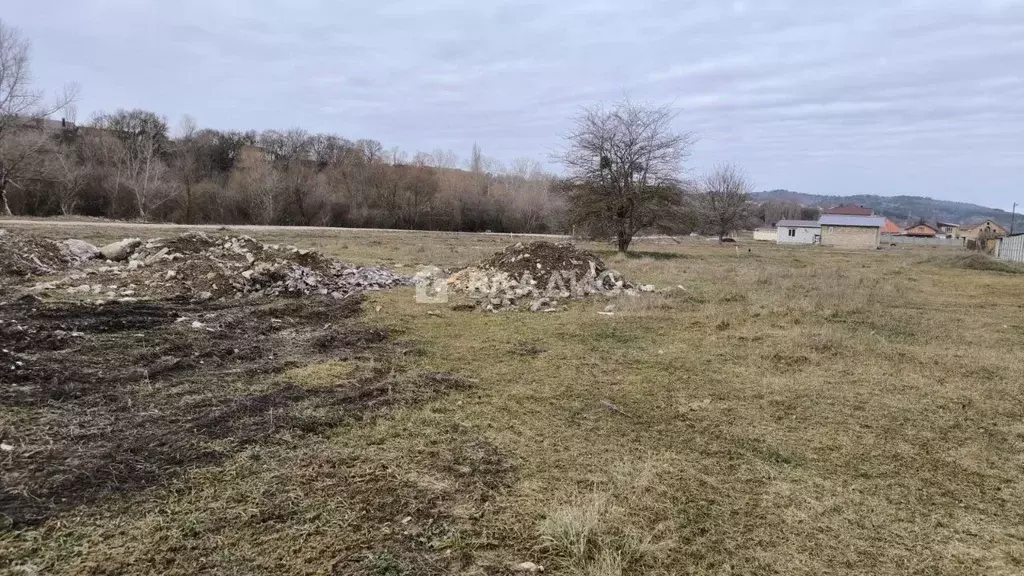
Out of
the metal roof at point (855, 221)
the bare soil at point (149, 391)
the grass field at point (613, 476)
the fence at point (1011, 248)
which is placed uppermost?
the metal roof at point (855, 221)

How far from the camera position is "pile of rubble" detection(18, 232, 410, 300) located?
33.0 ft

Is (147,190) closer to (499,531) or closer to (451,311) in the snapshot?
(451,311)

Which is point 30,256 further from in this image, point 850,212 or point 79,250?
point 850,212

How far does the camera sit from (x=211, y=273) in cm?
1072

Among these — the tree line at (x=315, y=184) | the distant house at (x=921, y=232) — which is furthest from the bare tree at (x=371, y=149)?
the distant house at (x=921, y=232)

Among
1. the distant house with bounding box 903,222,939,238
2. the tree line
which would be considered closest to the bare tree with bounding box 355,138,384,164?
the tree line

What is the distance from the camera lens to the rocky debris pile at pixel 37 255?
1064 centimetres

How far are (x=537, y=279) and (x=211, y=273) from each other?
6886 mm

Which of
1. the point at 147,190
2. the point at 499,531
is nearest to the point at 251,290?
the point at 499,531

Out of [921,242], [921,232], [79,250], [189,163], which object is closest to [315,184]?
[189,163]

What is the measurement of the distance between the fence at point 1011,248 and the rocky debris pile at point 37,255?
41.5 meters

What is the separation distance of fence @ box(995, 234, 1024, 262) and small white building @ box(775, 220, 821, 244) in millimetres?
29734

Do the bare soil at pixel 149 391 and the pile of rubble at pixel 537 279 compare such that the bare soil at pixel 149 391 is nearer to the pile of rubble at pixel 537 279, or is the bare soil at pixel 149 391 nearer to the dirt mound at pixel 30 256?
the pile of rubble at pixel 537 279

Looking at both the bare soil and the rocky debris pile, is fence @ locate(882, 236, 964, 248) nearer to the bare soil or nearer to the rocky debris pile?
the bare soil
